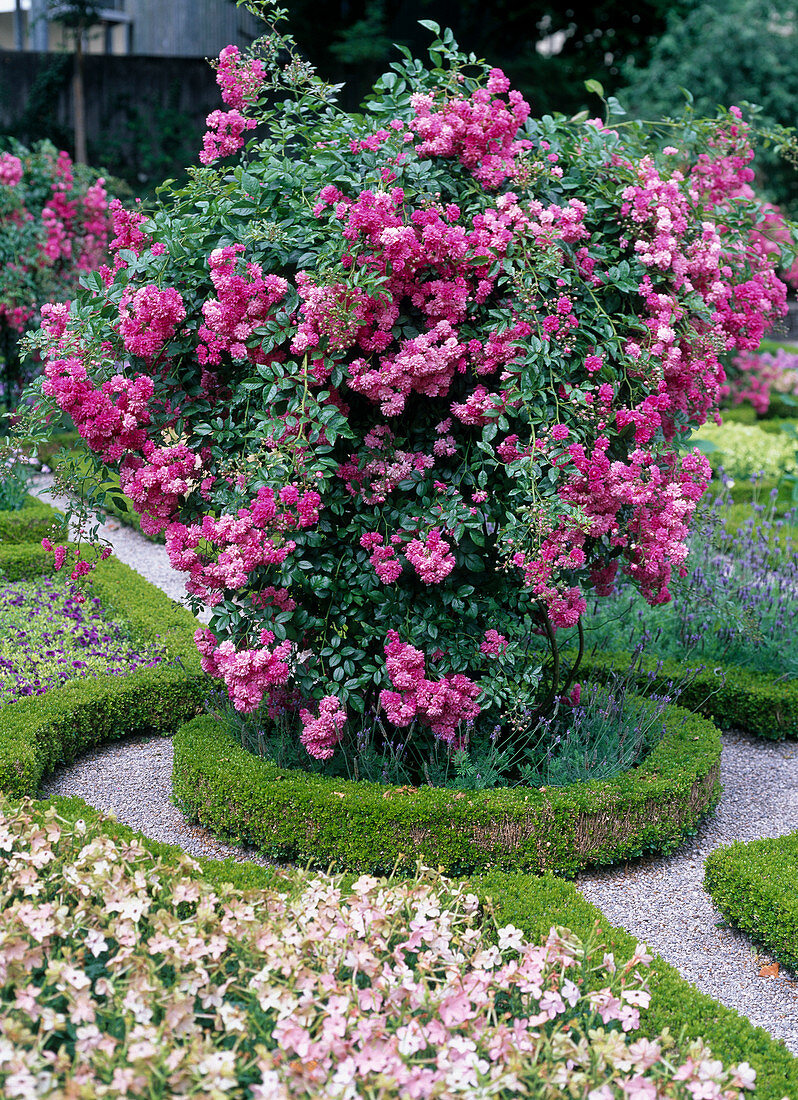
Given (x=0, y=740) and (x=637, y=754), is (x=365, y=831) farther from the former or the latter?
(x=0, y=740)

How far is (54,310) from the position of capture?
3691 mm

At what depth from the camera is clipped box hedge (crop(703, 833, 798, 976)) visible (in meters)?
3.22

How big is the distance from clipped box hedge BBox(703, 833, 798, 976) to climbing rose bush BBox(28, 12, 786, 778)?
2.91 ft

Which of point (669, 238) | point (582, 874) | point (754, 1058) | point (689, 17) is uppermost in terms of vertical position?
point (689, 17)

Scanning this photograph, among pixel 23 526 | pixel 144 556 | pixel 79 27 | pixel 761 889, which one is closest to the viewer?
pixel 761 889

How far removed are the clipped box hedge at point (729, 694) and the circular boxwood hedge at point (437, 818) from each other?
42.1 inches

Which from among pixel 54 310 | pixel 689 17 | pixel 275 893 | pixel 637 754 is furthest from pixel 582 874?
pixel 689 17

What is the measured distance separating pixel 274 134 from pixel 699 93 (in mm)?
16258

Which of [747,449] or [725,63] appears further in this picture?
[725,63]

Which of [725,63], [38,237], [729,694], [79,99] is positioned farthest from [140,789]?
[725,63]

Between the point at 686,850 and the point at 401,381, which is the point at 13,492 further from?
the point at 686,850

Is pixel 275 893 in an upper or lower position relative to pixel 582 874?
upper

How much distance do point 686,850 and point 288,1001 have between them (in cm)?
228

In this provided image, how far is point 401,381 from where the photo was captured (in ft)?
10.9
